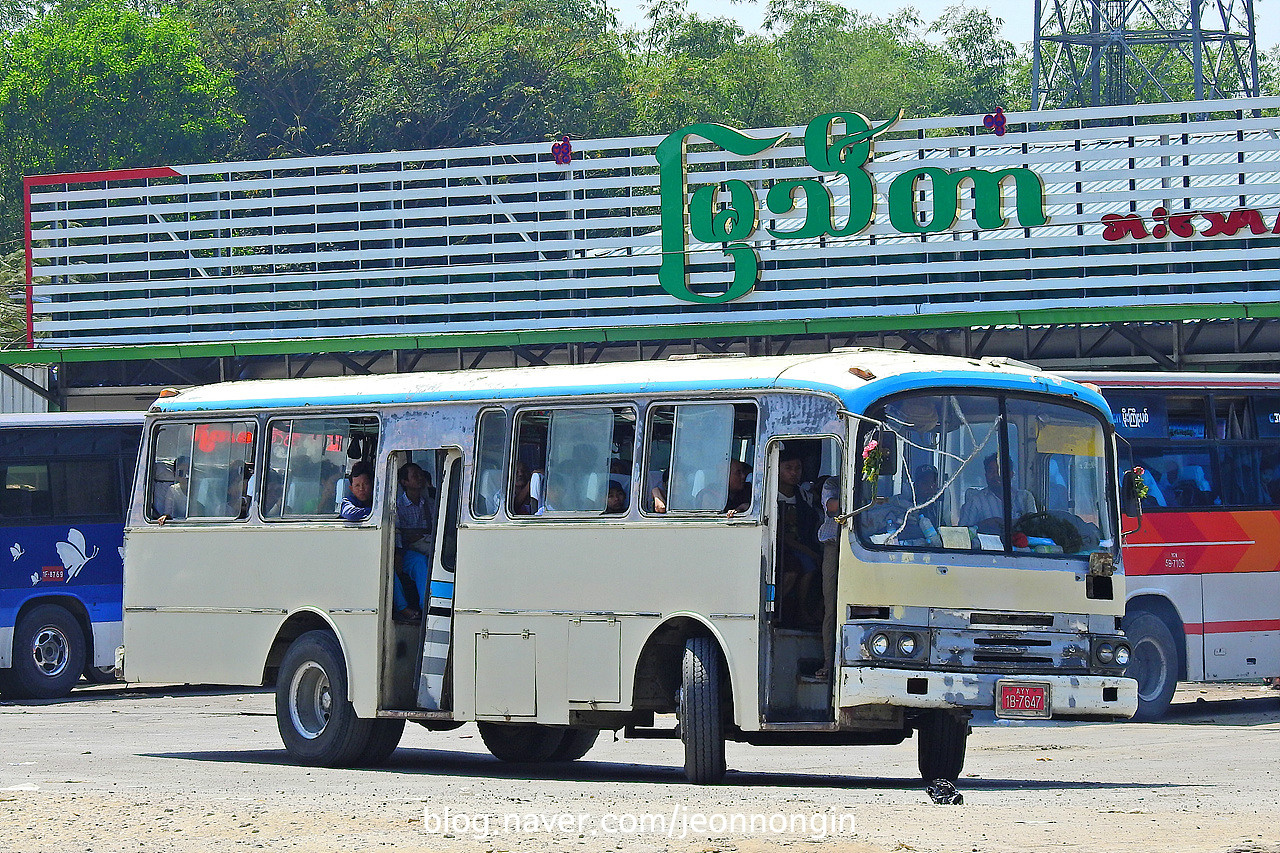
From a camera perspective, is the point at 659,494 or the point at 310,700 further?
the point at 310,700

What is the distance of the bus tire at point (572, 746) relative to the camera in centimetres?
1463

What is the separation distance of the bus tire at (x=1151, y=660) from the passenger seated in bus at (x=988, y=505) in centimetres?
755

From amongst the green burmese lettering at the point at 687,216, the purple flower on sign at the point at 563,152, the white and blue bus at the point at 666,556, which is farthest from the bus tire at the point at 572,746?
the purple flower on sign at the point at 563,152

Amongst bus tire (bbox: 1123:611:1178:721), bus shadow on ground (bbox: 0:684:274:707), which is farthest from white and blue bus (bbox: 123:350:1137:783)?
bus shadow on ground (bbox: 0:684:274:707)

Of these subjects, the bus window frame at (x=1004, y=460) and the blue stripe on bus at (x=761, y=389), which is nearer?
the bus window frame at (x=1004, y=460)

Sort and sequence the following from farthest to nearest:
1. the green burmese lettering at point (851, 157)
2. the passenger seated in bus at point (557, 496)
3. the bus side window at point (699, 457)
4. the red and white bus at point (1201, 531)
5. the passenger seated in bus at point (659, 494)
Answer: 1. the green burmese lettering at point (851, 157)
2. the red and white bus at point (1201, 531)
3. the passenger seated in bus at point (557, 496)
4. the passenger seated in bus at point (659, 494)
5. the bus side window at point (699, 457)

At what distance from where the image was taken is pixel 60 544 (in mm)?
21938

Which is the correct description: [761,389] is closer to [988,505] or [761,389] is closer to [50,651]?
[988,505]

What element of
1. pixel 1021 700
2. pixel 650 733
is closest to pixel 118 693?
pixel 650 733

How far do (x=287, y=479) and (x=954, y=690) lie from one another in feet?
17.2

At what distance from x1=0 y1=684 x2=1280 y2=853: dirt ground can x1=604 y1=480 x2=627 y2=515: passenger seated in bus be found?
5.42ft

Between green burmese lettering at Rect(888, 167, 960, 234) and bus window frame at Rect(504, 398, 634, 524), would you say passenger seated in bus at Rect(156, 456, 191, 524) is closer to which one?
bus window frame at Rect(504, 398, 634, 524)

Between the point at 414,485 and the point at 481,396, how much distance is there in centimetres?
83

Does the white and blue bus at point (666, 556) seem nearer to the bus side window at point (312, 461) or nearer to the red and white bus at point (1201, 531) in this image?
the bus side window at point (312, 461)
